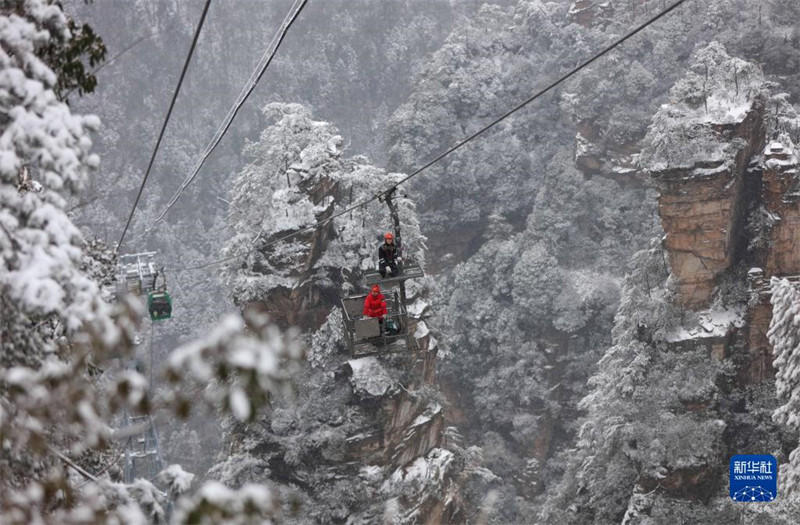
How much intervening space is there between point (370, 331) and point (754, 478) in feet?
30.1

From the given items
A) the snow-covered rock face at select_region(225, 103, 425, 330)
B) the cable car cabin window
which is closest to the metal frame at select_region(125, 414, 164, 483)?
the cable car cabin window

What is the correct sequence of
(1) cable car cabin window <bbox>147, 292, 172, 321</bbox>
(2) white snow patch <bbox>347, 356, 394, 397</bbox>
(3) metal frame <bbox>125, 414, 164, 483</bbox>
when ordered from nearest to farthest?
(3) metal frame <bbox>125, 414, 164, 483</bbox>
(1) cable car cabin window <bbox>147, 292, 172, 321</bbox>
(2) white snow patch <bbox>347, 356, 394, 397</bbox>

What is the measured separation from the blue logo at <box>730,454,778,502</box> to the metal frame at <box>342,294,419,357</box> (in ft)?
25.9

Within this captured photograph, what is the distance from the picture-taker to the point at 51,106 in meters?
4.11

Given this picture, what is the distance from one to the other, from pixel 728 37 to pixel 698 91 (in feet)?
33.5

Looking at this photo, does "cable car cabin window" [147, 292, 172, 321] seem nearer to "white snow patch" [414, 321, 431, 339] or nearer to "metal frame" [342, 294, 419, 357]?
"metal frame" [342, 294, 419, 357]

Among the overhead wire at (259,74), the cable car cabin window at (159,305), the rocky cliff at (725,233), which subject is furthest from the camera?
the rocky cliff at (725,233)

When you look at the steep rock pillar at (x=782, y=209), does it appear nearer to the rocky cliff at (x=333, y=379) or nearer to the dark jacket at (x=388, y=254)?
the rocky cliff at (x=333, y=379)

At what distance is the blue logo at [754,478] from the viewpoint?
17.1 meters

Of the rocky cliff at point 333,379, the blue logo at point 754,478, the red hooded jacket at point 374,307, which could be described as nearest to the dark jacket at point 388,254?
the red hooded jacket at point 374,307

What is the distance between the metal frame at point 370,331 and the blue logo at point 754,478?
25.9ft

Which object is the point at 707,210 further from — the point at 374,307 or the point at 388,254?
the point at 388,254

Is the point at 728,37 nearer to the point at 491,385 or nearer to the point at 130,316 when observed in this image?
the point at 491,385

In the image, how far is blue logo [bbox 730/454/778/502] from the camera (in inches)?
673
